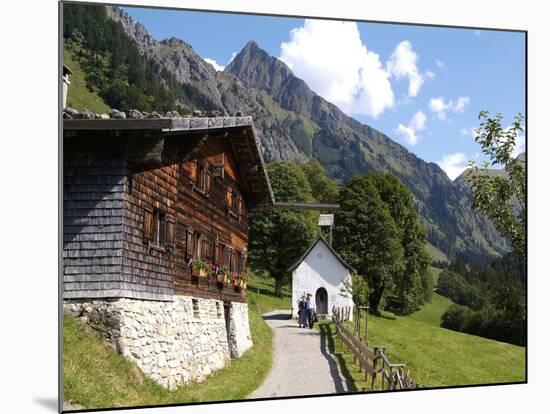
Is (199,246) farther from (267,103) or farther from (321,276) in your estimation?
(321,276)

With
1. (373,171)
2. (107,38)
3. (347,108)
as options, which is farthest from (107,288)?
A: (373,171)

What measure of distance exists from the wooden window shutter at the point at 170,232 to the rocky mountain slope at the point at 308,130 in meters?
1.77

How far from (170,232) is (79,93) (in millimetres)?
2410

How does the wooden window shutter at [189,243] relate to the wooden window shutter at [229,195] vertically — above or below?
below

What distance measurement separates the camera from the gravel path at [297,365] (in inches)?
431

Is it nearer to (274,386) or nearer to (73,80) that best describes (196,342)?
(274,386)

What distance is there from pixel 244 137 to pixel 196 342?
3443 millimetres

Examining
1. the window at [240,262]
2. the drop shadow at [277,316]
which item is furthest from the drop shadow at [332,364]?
the window at [240,262]

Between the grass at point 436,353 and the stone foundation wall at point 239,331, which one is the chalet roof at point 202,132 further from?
the grass at point 436,353

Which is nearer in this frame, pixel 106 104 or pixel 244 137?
pixel 106 104

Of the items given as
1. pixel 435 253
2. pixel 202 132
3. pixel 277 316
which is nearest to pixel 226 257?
pixel 277 316

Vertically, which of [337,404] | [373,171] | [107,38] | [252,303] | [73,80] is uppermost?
[107,38]

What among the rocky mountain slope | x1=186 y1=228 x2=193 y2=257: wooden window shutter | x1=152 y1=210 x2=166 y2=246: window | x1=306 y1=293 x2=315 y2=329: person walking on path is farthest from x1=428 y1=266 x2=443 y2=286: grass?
x1=152 y1=210 x2=166 y2=246: window

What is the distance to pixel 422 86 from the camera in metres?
12.2
